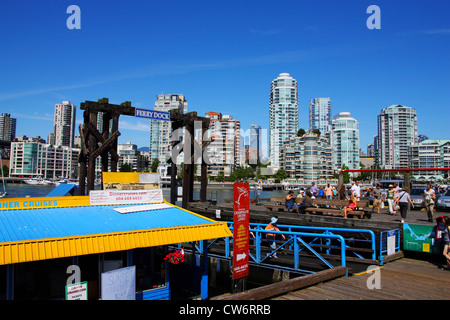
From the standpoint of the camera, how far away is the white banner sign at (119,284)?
25.4 ft

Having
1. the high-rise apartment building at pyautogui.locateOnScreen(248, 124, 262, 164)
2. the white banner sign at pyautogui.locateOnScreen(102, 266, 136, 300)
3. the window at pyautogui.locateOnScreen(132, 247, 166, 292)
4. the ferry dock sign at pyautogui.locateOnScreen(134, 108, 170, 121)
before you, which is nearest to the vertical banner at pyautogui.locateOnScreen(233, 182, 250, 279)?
the window at pyautogui.locateOnScreen(132, 247, 166, 292)

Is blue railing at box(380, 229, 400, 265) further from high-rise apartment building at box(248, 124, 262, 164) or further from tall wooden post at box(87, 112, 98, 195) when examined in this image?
tall wooden post at box(87, 112, 98, 195)

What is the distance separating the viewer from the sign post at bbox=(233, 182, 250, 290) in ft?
28.1

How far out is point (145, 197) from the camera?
35.3ft

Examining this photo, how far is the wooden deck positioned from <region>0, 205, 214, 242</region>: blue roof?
10.6 feet

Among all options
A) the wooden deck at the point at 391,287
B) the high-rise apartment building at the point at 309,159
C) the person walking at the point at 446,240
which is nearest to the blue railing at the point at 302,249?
the wooden deck at the point at 391,287

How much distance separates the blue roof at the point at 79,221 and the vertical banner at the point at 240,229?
3.38ft

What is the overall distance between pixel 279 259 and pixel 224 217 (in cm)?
745

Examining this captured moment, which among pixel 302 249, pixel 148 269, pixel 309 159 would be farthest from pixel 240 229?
pixel 309 159

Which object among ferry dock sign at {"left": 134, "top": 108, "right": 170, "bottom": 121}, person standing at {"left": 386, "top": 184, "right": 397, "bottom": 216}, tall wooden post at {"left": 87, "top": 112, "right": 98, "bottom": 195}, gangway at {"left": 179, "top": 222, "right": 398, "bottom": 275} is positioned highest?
ferry dock sign at {"left": 134, "top": 108, "right": 170, "bottom": 121}

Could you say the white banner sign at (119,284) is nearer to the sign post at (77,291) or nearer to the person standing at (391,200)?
the sign post at (77,291)

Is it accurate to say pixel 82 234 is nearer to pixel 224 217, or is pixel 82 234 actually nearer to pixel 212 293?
pixel 212 293

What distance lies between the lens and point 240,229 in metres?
8.77
